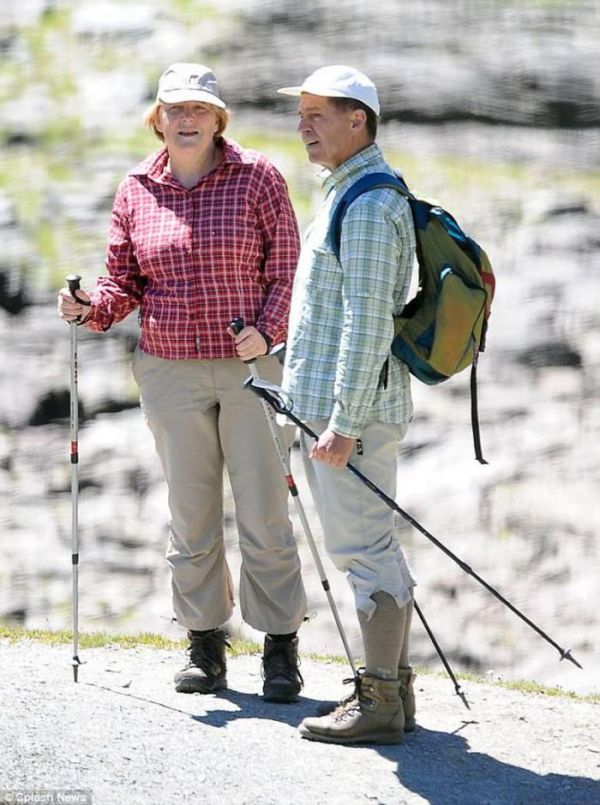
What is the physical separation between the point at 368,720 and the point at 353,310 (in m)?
1.50

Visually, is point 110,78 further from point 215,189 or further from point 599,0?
point 215,189

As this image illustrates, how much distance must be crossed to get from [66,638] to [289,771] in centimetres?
250

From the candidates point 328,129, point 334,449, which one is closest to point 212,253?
point 328,129

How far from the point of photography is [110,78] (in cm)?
1202

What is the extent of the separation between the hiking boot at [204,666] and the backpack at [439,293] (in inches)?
65.2

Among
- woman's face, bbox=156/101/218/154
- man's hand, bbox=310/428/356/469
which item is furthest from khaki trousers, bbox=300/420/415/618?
woman's face, bbox=156/101/218/154

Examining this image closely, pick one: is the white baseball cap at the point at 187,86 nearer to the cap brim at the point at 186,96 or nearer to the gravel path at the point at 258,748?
the cap brim at the point at 186,96

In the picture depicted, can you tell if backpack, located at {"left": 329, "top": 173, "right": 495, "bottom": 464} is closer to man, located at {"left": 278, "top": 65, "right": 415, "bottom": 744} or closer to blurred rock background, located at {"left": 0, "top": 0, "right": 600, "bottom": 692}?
man, located at {"left": 278, "top": 65, "right": 415, "bottom": 744}

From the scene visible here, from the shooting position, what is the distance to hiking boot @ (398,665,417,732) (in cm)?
529

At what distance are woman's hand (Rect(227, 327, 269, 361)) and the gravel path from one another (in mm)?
1409

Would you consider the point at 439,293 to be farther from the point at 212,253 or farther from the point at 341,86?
the point at 212,253

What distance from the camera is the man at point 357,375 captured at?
4.78 meters

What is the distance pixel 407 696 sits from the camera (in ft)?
17.6

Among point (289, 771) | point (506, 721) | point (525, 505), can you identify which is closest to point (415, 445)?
point (525, 505)
